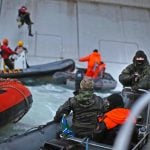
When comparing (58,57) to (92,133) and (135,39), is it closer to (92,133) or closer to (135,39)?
(135,39)

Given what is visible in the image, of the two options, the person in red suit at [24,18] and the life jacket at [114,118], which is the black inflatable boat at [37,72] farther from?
the life jacket at [114,118]

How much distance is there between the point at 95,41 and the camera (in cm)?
1593

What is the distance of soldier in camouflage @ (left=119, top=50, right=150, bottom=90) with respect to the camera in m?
5.43

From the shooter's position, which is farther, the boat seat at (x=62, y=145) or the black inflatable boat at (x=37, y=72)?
the black inflatable boat at (x=37, y=72)

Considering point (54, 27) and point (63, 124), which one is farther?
point (54, 27)

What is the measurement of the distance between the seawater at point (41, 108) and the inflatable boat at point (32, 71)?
26 cm

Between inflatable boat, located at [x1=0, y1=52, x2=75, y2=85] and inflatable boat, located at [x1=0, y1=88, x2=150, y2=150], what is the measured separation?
589 cm

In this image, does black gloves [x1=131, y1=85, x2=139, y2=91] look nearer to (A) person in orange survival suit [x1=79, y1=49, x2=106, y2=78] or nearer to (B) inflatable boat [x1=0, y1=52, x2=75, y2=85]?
(B) inflatable boat [x1=0, y1=52, x2=75, y2=85]

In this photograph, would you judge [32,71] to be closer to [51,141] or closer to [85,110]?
[85,110]

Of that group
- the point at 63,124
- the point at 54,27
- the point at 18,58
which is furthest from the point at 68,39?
the point at 63,124

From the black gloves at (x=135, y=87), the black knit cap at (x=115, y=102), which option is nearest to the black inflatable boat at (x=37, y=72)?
the black gloves at (x=135, y=87)

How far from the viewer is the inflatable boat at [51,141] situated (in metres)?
3.95

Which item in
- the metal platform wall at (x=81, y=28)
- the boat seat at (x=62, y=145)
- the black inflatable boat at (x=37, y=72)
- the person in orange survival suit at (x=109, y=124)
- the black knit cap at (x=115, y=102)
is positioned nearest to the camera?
the boat seat at (x=62, y=145)

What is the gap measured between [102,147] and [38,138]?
2.42 feet
